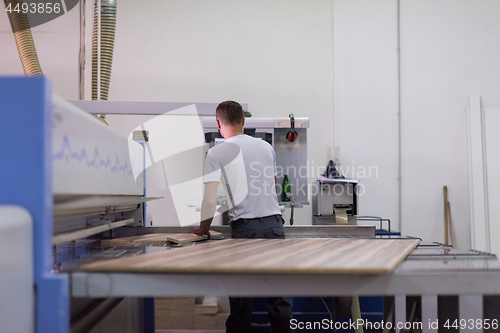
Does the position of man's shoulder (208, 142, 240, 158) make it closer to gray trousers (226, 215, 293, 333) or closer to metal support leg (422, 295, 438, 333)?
gray trousers (226, 215, 293, 333)

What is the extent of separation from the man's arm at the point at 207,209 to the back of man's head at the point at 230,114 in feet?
1.20

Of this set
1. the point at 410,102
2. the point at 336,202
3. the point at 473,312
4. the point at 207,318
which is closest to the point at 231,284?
the point at 473,312

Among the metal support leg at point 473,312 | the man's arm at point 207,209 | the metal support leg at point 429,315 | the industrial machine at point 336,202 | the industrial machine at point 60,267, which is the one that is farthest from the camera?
the industrial machine at point 336,202

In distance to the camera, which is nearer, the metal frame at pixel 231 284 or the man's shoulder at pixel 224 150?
the metal frame at pixel 231 284

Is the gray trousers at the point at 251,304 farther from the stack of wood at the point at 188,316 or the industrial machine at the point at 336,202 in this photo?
the stack of wood at the point at 188,316

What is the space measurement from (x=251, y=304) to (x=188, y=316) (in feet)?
4.14

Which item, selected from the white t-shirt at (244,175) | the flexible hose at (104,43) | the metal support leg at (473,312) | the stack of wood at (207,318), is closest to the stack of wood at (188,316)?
the stack of wood at (207,318)

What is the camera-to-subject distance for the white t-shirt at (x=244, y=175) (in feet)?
6.29

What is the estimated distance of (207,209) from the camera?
1.75m

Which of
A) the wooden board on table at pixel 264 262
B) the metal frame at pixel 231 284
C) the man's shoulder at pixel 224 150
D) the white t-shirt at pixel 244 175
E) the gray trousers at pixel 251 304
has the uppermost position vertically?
the man's shoulder at pixel 224 150

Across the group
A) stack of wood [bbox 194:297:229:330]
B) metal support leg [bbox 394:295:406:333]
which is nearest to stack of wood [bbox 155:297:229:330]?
stack of wood [bbox 194:297:229:330]

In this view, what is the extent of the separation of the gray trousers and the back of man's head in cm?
51

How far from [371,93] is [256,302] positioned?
2296 mm

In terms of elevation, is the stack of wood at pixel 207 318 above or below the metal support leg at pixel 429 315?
below
